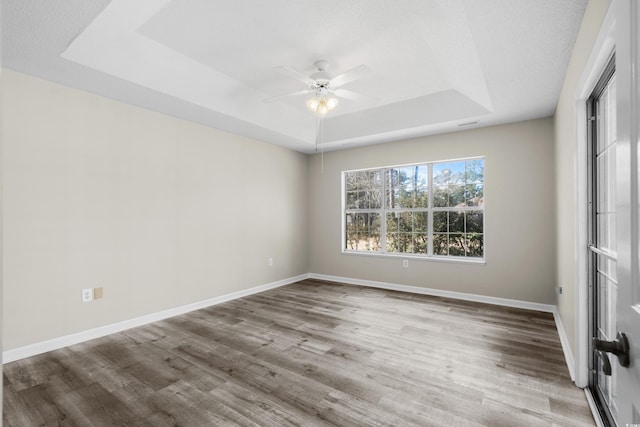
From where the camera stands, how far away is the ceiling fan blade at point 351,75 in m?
2.69

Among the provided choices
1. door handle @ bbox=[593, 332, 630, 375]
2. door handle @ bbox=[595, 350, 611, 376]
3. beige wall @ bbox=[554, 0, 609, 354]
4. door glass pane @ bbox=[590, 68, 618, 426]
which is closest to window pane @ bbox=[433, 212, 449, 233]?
beige wall @ bbox=[554, 0, 609, 354]

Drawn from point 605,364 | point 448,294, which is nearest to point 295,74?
point 605,364

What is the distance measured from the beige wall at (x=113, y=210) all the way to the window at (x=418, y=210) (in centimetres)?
178

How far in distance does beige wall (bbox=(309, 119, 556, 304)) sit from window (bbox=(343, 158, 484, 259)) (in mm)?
190

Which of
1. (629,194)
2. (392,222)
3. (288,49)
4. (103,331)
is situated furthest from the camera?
(392,222)

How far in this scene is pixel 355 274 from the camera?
564 centimetres

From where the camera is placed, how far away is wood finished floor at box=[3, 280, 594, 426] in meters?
2.06

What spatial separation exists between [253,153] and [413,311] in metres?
3.22

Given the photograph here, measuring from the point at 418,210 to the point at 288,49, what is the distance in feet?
10.4

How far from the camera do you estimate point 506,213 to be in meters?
4.31

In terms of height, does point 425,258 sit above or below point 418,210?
below

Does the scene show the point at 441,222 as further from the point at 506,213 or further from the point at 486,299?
the point at 486,299

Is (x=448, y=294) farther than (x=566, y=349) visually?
Yes

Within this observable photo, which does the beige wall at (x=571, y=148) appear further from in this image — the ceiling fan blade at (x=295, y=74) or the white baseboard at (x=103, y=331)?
the white baseboard at (x=103, y=331)
